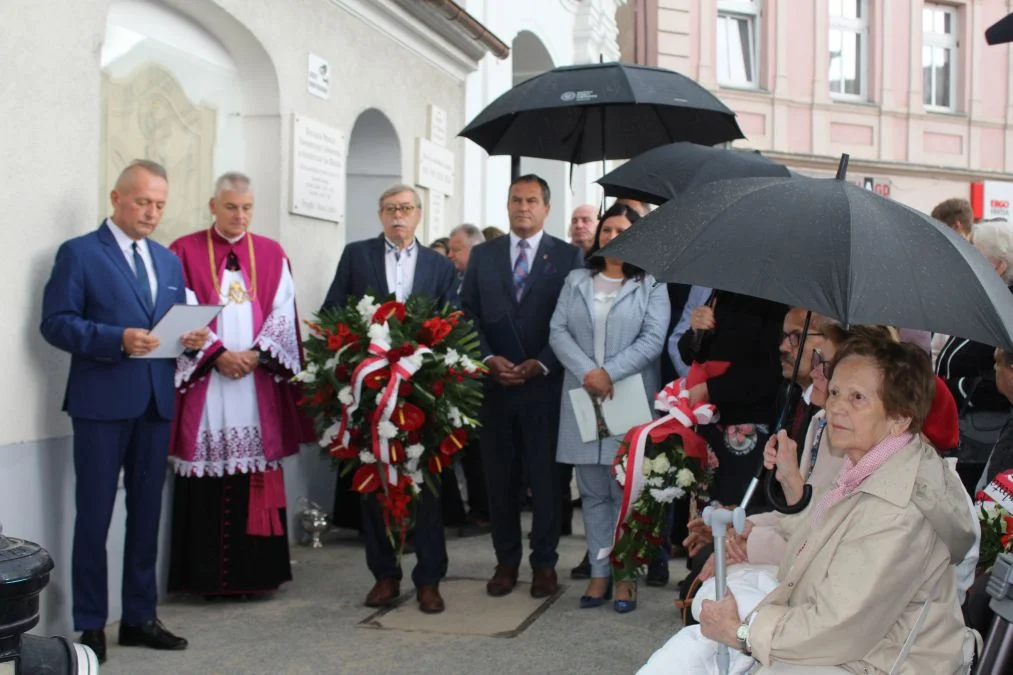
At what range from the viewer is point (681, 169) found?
5.61 metres

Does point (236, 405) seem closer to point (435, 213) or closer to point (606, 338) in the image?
point (606, 338)

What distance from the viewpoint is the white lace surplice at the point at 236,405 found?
606cm

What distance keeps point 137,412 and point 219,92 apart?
276 cm

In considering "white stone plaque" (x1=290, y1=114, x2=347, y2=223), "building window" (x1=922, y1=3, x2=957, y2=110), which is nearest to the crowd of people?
"white stone plaque" (x1=290, y1=114, x2=347, y2=223)

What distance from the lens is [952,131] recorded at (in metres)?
24.2

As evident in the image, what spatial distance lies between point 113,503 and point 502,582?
6.77 feet

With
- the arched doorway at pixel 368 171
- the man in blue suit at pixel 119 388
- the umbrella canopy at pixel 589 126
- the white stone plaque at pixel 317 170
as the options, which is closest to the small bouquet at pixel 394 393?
the man in blue suit at pixel 119 388

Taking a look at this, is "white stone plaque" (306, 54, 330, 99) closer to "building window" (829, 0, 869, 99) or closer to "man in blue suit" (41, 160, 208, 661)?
"man in blue suit" (41, 160, 208, 661)

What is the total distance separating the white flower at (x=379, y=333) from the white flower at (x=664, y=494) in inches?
54.9

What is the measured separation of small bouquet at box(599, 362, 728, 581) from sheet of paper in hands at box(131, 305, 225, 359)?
197 centimetres

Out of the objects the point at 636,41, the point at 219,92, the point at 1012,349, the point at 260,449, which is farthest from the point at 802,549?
the point at 636,41

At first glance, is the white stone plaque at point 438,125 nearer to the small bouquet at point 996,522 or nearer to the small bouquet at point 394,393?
the small bouquet at point 394,393

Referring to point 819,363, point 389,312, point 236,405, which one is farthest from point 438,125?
point 819,363

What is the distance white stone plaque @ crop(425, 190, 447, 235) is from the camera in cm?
1010
